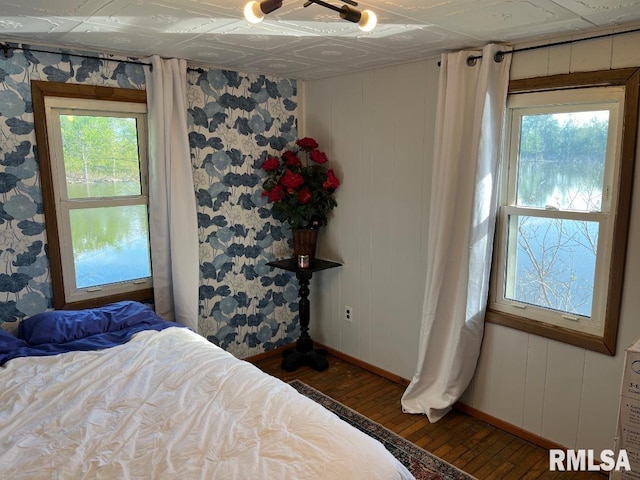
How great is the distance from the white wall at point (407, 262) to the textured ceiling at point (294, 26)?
201 millimetres

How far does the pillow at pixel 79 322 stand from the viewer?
98.3 inches

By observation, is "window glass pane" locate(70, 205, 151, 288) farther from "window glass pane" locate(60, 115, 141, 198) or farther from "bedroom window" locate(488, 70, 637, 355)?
"bedroom window" locate(488, 70, 637, 355)

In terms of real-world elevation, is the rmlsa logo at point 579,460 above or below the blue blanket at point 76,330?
below

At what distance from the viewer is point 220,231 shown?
349 cm

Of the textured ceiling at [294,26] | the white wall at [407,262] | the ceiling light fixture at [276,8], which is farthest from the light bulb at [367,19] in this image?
the white wall at [407,262]

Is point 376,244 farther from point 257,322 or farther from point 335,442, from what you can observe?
point 335,442

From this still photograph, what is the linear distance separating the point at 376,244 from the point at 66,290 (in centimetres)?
207

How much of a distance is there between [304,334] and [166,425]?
207 cm

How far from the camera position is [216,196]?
3.43 meters

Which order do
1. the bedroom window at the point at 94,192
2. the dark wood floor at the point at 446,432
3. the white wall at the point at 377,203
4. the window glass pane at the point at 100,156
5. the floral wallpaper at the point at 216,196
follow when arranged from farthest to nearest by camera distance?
the white wall at the point at 377,203, the window glass pane at the point at 100,156, the bedroom window at the point at 94,192, the floral wallpaper at the point at 216,196, the dark wood floor at the point at 446,432

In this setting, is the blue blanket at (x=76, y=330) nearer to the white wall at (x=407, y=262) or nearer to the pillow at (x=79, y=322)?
the pillow at (x=79, y=322)

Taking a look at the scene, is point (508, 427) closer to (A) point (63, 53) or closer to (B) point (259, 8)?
(B) point (259, 8)

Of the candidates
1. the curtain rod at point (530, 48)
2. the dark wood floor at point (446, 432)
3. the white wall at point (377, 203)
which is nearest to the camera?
the curtain rod at point (530, 48)

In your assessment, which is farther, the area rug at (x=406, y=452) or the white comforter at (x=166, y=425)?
the area rug at (x=406, y=452)
